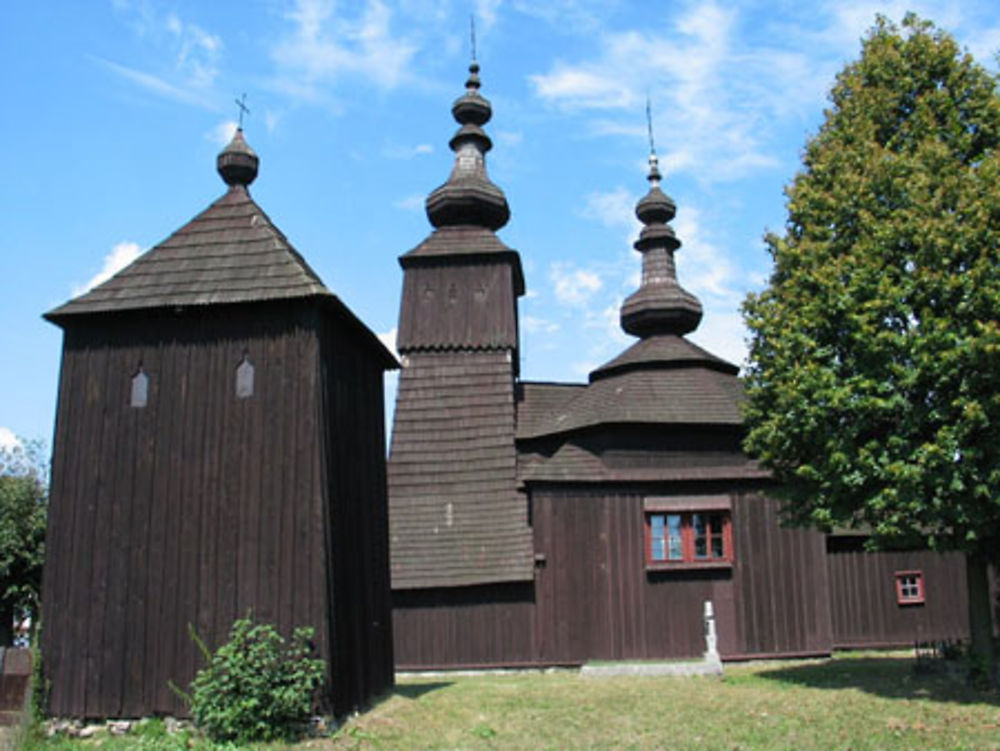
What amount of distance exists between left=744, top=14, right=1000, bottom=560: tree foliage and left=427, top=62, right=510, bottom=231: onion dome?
1118 cm

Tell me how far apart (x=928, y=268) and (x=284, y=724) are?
35.1 ft

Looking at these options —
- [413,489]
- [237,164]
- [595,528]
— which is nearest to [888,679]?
[595,528]

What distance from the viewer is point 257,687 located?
1087 centimetres

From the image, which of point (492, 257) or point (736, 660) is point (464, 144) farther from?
point (736, 660)

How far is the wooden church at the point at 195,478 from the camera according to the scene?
11.7 metres

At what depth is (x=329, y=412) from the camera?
41.1 feet

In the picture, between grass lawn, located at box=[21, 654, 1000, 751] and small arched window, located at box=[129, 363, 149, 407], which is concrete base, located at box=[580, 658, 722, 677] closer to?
grass lawn, located at box=[21, 654, 1000, 751]

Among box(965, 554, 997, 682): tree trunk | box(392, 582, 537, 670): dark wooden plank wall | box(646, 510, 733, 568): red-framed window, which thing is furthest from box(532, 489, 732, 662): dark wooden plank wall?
box(965, 554, 997, 682): tree trunk

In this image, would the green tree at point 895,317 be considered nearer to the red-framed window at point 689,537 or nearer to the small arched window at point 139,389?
the red-framed window at point 689,537

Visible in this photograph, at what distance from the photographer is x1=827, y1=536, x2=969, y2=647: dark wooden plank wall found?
21.7 metres

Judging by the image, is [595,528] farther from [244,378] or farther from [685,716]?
[244,378]

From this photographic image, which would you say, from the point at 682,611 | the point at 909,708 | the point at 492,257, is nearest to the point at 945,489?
the point at 909,708

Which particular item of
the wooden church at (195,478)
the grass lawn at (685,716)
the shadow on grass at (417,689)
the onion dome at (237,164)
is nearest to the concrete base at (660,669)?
the grass lawn at (685,716)

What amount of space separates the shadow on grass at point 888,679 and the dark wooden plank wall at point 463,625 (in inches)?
207
